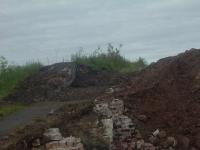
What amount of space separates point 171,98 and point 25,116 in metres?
3.33

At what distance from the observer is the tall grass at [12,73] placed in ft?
59.2

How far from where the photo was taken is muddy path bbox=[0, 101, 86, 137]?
1249 centimetres

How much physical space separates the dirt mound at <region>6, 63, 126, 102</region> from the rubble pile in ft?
15.4

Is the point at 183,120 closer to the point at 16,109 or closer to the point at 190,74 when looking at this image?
the point at 190,74

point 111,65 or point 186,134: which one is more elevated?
point 111,65

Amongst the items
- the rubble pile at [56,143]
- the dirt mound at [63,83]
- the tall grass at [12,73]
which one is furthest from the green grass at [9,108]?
the rubble pile at [56,143]

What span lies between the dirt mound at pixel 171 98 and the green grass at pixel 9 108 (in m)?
2.89

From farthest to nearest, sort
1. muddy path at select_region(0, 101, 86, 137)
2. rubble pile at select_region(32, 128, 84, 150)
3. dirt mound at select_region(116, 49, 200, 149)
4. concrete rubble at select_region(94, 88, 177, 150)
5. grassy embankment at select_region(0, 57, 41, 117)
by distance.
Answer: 1. grassy embankment at select_region(0, 57, 41, 117)
2. muddy path at select_region(0, 101, 86, 137)
3. dirt mound at select_region(116, 49, 200, 149)
4. concrete rubble at select_region(94, 88, 177, 150)
5. rubble pile at select_region(32, 128, 84, 150)

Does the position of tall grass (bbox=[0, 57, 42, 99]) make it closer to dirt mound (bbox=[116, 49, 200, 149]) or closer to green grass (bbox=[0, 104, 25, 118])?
green grass (bbox=[0, 104, 25, 118])

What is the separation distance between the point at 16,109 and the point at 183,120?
4.92 metres

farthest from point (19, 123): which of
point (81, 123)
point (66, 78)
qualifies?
point (66, 78)

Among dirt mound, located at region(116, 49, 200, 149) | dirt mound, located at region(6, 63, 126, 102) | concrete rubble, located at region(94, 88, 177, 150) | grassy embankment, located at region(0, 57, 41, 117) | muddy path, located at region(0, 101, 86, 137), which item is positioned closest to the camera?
concrete rubble, located at region(94, 88, 177, 150)

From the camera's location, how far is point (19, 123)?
12.7m

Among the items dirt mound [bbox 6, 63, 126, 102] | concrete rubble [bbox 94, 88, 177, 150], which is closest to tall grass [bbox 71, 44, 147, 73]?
dirt mound [bbox 6, 63, 126, 102]
